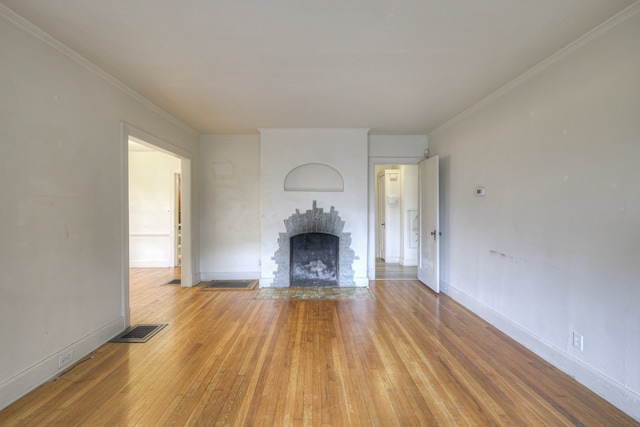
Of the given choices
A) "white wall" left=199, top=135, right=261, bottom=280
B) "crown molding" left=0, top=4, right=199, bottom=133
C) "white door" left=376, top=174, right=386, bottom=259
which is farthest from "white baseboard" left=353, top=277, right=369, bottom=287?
"crown molding" left=0, top=4, right=199, bottom=133

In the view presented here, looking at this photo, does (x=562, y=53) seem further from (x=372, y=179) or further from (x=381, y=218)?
(x=381, y=218)

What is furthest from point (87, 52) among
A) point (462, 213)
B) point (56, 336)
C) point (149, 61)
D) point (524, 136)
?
Result: point (462, 213)

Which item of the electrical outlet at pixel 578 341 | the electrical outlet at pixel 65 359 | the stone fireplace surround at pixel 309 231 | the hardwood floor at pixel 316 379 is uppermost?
the stone fireplace surround at pixel 309 231

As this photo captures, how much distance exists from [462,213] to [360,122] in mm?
2010

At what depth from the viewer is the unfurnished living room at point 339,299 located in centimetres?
184

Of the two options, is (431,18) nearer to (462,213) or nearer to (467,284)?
(462,213)

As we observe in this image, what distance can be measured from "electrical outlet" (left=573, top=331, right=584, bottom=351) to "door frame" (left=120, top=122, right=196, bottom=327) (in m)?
4.29

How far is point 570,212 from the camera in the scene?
2256 millimetres

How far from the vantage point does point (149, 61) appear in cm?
249

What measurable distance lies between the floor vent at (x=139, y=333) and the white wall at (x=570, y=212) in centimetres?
382

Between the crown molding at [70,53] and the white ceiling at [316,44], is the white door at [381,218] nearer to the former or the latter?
the white ceiling at [316,44]

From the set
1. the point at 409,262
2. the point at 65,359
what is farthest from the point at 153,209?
the point at 409,262

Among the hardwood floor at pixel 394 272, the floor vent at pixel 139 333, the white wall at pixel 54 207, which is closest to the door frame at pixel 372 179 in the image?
the hardwood floor at pixel 394 272

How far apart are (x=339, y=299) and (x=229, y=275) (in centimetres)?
222
